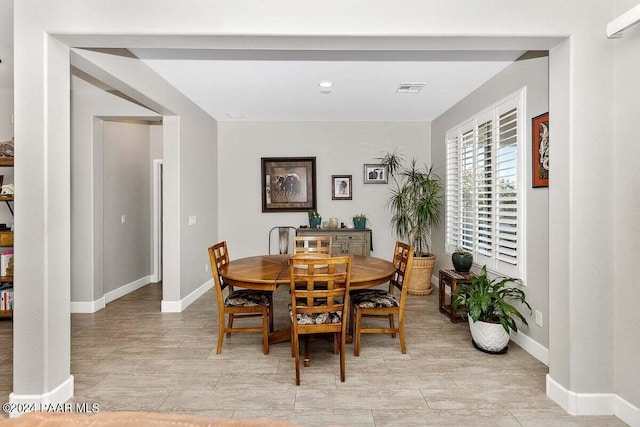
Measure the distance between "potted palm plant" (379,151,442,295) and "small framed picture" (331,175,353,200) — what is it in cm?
67

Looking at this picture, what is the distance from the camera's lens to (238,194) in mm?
6078

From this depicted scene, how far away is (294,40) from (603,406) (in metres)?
3.04

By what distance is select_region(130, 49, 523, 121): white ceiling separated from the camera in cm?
330

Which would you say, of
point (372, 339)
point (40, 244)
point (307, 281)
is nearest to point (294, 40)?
point (307, 281)

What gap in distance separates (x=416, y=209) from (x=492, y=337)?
2.63 metres

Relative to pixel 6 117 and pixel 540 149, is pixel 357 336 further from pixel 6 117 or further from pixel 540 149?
pixel 6 117

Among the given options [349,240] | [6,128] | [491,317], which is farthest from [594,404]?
[6,128]

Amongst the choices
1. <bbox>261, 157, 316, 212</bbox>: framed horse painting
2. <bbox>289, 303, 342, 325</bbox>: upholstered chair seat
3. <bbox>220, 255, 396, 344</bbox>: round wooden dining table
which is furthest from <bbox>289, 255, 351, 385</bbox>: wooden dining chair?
<bbox>261, 157, 316, 212</bbox>: framed horse painting

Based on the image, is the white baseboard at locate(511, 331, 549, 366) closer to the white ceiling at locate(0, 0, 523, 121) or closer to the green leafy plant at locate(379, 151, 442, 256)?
the green leafy plant at locate(379, 151, 442, 256)

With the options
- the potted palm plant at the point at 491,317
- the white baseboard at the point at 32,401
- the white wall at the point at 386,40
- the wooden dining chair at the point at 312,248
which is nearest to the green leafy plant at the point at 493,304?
the potted palm plant at the point at 491,317

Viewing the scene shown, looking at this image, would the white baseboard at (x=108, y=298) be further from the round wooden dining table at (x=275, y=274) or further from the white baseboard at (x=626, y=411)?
the white baseboard at (x=626, y=411)

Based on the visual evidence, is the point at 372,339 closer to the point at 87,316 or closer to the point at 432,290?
the point at 432,290

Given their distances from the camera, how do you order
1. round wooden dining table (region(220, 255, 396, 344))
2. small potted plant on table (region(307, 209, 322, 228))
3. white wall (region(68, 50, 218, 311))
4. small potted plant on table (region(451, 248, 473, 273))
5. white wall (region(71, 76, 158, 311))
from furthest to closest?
small potted plant on table (region(307, 209, 322, 228)) → white wall (region(71, 76, 158, 311)) → small potted plant on table (region(451, 248, 473, 273)) → white wall (region(68, 50, 218, 311)) → round wooden dining table (region(220, 255, 396, 344))

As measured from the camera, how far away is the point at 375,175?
6.05 m
